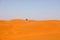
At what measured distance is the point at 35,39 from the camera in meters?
9.80

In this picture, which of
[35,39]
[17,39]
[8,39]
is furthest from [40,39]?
[8,39]

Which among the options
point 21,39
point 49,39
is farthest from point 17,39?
point 49,39

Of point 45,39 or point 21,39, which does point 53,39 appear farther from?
point 21,39

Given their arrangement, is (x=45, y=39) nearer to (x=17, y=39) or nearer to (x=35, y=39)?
(x=35, y=39)

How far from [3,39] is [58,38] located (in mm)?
5032

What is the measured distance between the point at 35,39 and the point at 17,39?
1609 millimetres

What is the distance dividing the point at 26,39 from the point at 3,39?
2095 millimetres

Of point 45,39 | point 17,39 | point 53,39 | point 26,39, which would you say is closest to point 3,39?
point 17,39

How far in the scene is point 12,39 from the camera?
10062mm

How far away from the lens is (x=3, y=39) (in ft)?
33.3

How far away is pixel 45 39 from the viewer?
9.80 metres

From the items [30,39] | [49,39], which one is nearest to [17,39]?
[30,39]

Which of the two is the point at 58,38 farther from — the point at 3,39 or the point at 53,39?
the point at 3,39

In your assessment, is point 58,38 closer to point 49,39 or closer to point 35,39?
point 49,39
